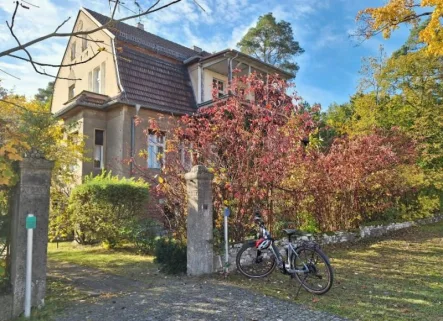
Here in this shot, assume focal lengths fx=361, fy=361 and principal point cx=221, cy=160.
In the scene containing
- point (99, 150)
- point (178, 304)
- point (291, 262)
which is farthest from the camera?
point (99, 150)

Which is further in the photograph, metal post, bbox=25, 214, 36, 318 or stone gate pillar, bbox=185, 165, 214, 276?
stone gate pillar, bbox=185, 165, 214, 276

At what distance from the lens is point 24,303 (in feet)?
15.4

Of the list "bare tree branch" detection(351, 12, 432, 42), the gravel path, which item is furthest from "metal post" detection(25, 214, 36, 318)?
"bare tree branch" detection(351, 12, 432, 42)

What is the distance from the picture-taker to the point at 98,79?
17.2 m

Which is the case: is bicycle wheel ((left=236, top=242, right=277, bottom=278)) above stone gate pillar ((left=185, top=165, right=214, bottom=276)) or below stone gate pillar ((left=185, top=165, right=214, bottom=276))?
below

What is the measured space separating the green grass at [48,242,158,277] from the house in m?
4.16

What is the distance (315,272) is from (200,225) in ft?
7.08

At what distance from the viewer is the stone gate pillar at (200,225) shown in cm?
660

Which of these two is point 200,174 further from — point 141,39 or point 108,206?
point 141,39

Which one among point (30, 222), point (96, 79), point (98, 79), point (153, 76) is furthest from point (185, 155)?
point (96, 79)

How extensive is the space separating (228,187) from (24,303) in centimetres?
396

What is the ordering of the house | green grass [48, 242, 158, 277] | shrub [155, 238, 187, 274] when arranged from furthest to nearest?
the house
green grass [48, 242, 158, 277]
shrub [155, 238, 187, 274]

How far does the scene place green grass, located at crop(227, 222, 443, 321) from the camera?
487cm

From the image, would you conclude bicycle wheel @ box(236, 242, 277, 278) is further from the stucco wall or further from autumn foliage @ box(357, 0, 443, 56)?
the stucco wall
